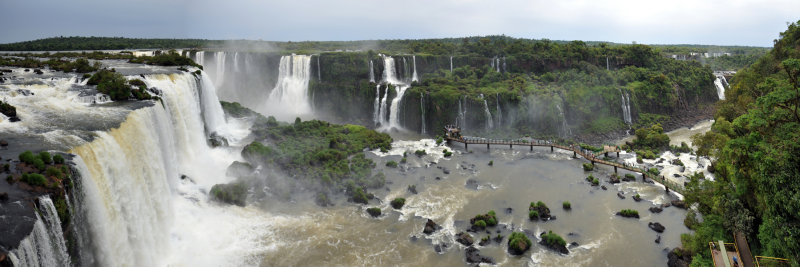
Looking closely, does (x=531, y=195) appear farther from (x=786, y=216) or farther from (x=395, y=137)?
(x=395, y=137)

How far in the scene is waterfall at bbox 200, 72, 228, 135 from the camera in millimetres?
40844

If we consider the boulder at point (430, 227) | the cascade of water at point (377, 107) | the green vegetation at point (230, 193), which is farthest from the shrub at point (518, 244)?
the cascade of water at point (377, 107)

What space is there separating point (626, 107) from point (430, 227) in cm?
4265

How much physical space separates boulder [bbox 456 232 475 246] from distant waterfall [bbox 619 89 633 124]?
40377mm

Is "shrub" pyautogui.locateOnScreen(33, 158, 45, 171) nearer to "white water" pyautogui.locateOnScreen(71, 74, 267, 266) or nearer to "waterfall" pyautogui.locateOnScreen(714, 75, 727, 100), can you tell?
"white water" pyautogui.locateOnScreen(71, 74, 267, 266)

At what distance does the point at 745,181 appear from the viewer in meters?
19.4

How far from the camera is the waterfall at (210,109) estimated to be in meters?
40.8

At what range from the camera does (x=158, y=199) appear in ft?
78.0

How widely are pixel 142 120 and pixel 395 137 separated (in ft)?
99.2

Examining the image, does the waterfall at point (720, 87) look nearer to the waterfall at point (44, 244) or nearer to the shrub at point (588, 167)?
the shrub at point (588, 167)

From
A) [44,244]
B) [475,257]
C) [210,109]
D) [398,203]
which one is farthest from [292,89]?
[44,244]

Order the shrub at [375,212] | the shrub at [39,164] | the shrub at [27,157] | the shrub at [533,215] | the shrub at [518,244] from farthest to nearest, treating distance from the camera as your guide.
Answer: the shrub at [375,212], the shrub at [533,215], the shrub at [518,244], the shrub at [27,157], the shrub at [39,164]

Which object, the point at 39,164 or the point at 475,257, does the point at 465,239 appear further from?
the point at 39,164

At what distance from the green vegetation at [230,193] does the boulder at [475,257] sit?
1530cm
